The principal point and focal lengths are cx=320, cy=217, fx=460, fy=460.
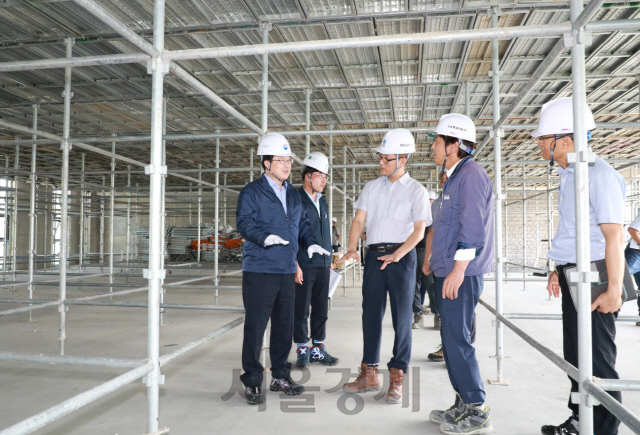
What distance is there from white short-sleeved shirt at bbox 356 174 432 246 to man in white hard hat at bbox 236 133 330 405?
0.64 m

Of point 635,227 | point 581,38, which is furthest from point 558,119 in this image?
point 635,227

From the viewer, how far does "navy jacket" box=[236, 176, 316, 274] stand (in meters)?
3.44

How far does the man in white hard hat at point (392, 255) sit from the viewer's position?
3.50 meters

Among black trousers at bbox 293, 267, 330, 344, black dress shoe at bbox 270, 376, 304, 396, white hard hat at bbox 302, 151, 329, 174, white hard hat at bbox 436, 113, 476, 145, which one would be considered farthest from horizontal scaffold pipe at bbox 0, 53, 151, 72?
black trousers at bbox 293, 267, 330, 344

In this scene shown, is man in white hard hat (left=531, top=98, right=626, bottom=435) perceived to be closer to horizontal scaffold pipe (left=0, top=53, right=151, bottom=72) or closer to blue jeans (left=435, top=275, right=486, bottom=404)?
blue jeans (left=435, top=275, right=486, bottom=404)

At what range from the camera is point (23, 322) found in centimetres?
712

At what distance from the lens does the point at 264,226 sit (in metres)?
3.52

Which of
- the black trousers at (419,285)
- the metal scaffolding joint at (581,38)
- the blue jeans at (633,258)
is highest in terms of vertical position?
→ the metal scaffolding joint at (581,38)

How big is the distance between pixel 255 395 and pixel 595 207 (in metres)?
2.56

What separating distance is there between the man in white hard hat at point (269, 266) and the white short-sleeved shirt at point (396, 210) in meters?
0.64

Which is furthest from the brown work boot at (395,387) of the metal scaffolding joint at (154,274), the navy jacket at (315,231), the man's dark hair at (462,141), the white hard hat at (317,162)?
the white hard hat at (317,162)

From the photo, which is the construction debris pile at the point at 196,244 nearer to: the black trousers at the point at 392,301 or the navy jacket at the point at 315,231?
the navy jacket at the point at 315,231

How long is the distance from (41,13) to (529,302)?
9.30 metres

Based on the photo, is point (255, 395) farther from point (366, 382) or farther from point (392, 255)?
point (392, 255)
